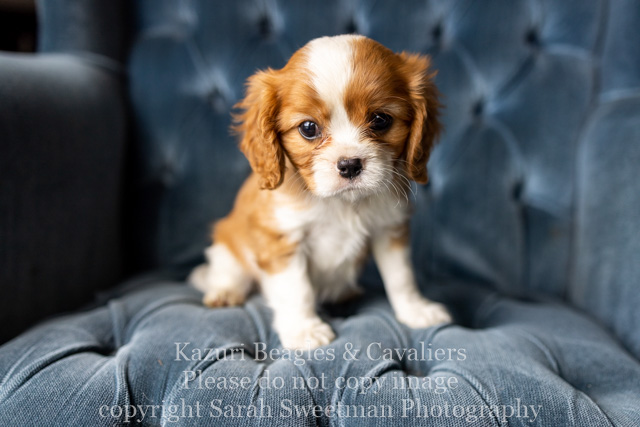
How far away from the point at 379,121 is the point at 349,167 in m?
0.21

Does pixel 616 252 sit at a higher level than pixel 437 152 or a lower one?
lower

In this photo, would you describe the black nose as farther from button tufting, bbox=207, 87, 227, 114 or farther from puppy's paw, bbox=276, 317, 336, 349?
button tufting, bbox=207, 87, 227, 114

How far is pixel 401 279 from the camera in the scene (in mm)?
1839

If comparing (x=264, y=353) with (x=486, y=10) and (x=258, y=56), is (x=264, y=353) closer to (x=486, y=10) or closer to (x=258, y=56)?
(x=258, y=56)

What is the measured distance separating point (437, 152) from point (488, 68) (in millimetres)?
464

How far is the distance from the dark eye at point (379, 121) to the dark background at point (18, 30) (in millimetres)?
2595

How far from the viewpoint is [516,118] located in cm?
232

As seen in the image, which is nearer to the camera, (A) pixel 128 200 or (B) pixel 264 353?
(B) pixel 264 353

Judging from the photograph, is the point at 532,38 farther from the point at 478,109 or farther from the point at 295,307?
the point at 295,307

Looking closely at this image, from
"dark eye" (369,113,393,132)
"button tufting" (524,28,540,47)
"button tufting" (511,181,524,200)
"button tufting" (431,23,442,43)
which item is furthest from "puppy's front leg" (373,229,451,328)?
"button tufting" (524,28,540,47)

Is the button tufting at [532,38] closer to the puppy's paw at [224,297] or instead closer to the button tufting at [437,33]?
the button tufting at [437,33]

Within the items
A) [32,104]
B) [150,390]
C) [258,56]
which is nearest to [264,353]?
[150,390]

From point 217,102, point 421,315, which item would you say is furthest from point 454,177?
point 217,102

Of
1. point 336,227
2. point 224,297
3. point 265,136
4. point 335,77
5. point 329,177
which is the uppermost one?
point 335,77
